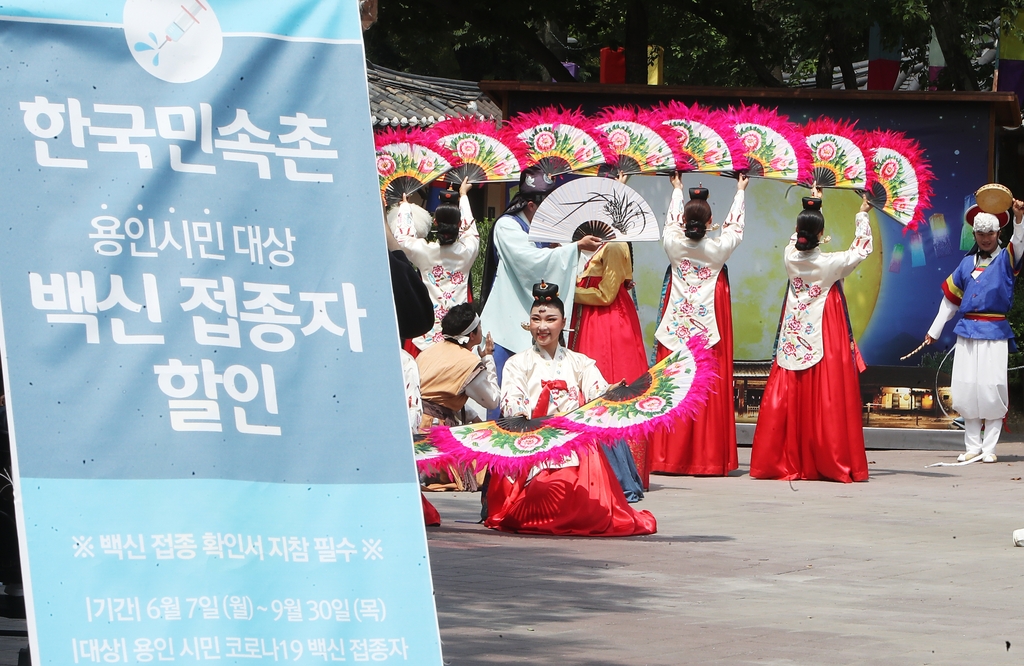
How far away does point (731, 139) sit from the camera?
10305mm

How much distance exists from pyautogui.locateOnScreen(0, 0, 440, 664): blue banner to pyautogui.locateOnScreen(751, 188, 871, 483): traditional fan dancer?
25.0ft

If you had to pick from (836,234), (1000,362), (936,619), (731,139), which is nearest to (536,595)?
(936,619)

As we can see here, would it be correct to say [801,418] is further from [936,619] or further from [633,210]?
[936,619]

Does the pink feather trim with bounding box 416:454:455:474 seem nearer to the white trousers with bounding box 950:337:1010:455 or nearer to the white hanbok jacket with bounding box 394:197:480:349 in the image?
the white hanbok jacket with bounding box 394:197:480:349

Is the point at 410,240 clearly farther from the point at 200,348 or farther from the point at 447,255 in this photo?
the point at 200,348

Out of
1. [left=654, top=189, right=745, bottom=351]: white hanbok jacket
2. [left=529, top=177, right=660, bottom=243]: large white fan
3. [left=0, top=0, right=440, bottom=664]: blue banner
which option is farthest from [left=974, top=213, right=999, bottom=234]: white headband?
[left=0, top=0, right=440, bottom=664]: blue banner

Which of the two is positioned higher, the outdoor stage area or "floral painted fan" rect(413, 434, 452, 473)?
"floral painted fan" rect(413, 434, 452, 473)

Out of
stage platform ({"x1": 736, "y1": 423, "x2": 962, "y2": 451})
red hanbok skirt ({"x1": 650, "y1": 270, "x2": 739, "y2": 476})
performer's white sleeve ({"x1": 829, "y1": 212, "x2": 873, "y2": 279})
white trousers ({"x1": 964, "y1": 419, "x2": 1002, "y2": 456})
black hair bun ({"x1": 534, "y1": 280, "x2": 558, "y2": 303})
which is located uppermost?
black hair bun ({"x1": 534, "y1": 280, "x2": 558, "y2": 303})

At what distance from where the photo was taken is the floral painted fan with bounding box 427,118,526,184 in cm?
1008

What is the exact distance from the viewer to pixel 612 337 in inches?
400

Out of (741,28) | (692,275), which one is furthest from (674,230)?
(741,28)

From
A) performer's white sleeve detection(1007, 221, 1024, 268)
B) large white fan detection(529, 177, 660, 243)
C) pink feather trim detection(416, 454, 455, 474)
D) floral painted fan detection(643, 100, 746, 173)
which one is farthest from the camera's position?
performer's white sleeve detection(1007, 221, 1024, 268)

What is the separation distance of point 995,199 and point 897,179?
134 centimetres

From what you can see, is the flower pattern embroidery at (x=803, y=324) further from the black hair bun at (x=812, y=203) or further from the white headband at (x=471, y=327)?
the white headband at (x=471, y=327)
